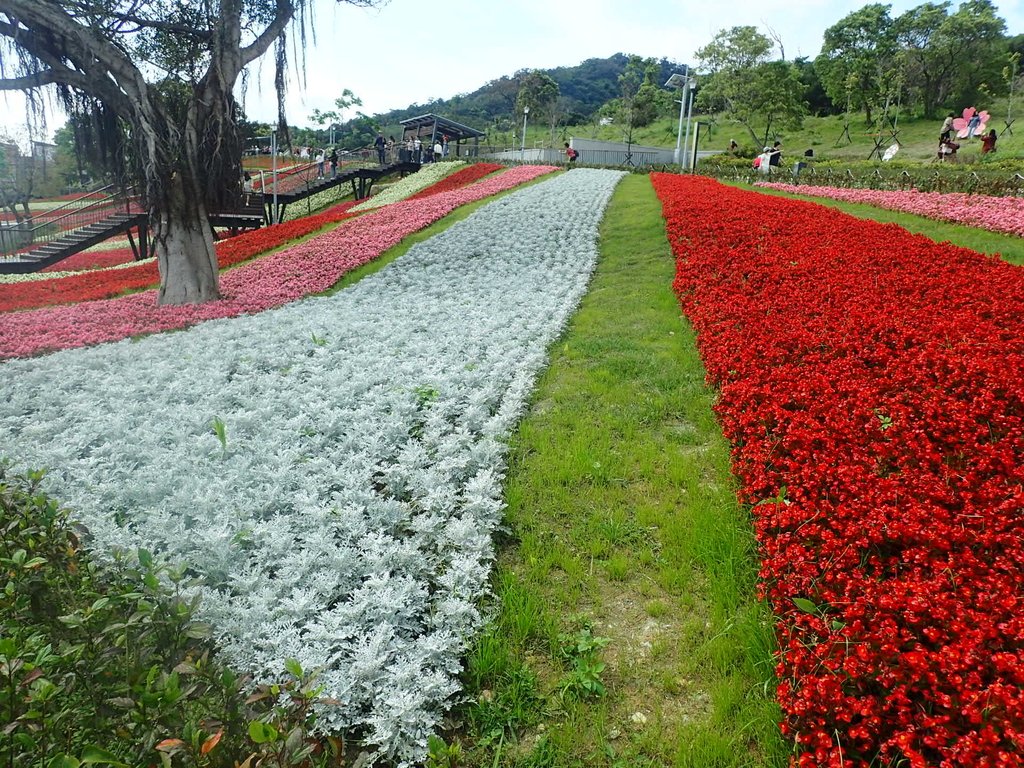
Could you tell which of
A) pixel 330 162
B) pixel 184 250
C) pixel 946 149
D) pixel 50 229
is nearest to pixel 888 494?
pixel 184 250

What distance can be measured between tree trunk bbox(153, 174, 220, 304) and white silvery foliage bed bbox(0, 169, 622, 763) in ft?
9.61

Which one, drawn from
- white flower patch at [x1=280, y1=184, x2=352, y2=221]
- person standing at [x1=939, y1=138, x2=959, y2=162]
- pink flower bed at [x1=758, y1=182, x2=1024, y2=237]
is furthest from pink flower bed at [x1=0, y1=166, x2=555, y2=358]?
person standing at [x1=939, y1=138, x2=959, y2=162]

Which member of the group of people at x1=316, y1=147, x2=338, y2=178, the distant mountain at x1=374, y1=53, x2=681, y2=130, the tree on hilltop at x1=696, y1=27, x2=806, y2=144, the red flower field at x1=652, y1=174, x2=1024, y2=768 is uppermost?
the distant mountain at x1=374, y1=53, x2=681, y2=130

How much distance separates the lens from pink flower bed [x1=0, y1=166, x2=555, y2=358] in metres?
9.19

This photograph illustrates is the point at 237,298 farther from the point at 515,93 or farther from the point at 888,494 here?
the point at 515,93

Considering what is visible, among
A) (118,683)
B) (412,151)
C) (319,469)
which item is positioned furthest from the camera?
(412,151)

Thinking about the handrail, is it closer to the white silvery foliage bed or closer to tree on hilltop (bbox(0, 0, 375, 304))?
tree on hilltop (bbox(0, 0, 375, 304))

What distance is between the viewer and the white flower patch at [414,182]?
29.1m

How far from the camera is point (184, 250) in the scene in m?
10.9

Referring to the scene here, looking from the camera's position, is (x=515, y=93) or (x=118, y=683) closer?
(x=118, y=683)

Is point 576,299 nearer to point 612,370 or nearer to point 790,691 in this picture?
point 612,370

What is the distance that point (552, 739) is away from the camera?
2592mm

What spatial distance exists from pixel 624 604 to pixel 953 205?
48.9ft

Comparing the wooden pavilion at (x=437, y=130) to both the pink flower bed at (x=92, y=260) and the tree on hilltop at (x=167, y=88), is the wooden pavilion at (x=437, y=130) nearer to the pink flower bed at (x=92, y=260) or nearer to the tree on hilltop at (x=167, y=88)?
the pink flower bed at (x=92, y=260)
